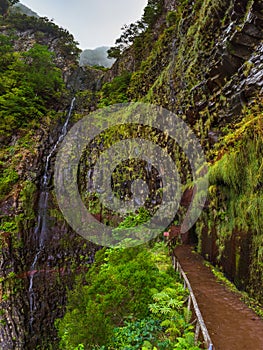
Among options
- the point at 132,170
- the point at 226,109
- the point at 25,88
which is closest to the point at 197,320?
the point at 226,109

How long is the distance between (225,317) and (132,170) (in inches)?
378

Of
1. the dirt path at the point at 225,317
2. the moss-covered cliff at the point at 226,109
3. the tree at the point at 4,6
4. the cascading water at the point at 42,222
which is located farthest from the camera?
the tree at the point at 4,6

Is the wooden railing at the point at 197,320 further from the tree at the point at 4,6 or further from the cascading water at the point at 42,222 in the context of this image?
the tree at the point at 4,6

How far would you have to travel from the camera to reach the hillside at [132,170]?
5.31 meters

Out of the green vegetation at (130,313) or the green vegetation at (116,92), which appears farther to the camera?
the green vegetation at (116,92)

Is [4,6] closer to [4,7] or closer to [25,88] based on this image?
[4,7]

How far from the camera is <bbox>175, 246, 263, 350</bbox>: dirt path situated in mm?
3576

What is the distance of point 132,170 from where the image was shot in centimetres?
1348

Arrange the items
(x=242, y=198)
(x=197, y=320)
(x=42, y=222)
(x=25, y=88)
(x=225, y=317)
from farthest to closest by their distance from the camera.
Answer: (x=25, y=88), (x=42, y=222), (x=242, y=198), (x=225, y=317), (x=197, y=320)

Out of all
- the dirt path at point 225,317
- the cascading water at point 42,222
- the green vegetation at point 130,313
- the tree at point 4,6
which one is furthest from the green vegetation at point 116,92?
the tree at point 4,6

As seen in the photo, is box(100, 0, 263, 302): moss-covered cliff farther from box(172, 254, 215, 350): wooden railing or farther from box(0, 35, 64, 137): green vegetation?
box(0, 35, 64, 137): green vegetation

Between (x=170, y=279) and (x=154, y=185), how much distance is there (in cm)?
614

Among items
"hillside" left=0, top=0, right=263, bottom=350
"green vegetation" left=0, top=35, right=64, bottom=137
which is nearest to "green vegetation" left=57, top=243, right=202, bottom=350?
"hillside" left=0, top=0, right=263, bottom=350

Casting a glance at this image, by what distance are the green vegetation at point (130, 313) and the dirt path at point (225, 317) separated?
31 centimetres
